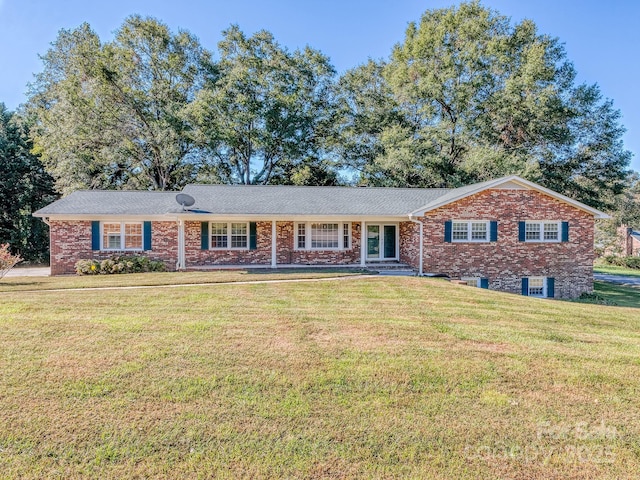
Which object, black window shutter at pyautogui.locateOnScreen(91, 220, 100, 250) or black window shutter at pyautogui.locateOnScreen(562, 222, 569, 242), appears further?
black window shutter at pyautogui.locateOnScreen(562, 222, 569, 242)

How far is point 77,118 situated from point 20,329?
24.1m

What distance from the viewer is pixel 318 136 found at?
2959 cm

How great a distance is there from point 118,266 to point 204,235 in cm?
358

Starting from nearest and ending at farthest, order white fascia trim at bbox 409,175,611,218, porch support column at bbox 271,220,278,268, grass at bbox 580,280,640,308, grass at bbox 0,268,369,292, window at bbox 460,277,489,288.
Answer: grass at bbox 0,268,369,292
grass at bbox 580,280,640,308
white fascia trim at bbox 409,175,611,218
window at bbox 460,277,489,288
porch support column at bbox 271,220,278,268

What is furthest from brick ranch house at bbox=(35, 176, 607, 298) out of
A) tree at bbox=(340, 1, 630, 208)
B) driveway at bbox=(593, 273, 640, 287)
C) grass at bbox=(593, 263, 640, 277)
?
grass at bbox=(593, 263, 640, 277)

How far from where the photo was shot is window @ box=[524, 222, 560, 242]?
15.9 metres

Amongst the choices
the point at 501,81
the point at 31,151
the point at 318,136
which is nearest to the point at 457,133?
the point at 501,81

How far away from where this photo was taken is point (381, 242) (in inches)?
696

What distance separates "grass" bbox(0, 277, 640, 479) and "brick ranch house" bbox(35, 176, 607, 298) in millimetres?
8254

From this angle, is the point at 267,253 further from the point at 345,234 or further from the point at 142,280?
the point at 142,280

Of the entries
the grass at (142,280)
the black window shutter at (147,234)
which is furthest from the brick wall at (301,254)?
the black window shutter at (147,234)

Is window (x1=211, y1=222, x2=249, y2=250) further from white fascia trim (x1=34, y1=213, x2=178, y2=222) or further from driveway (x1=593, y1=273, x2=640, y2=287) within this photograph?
driveway (x1=593, y1=273, x2=640, y2=287)

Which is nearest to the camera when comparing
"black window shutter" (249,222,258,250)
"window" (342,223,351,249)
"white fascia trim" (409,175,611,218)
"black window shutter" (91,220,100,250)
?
"white fascia trim" (409,175,611,218)

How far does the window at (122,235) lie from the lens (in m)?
16.0
